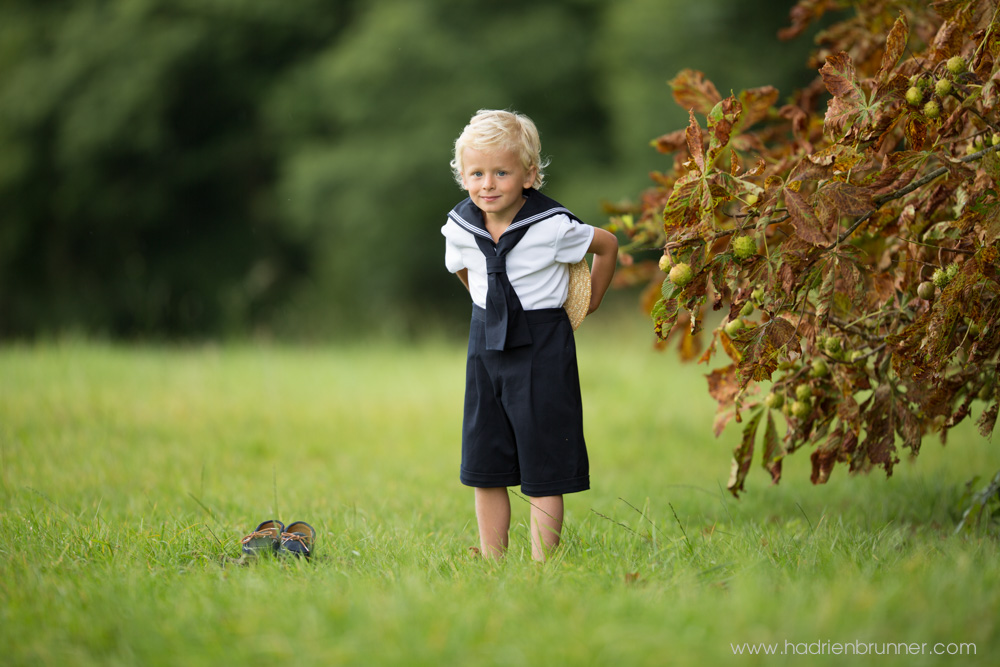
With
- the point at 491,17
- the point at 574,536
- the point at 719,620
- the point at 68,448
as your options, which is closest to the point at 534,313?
the point at 574,536

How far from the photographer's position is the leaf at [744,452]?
285 centimetres

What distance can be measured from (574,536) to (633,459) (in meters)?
2.06

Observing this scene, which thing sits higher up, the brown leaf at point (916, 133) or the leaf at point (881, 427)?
the brown leaf at point (916, 133)

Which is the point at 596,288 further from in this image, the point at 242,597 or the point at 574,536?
the point at 242,597

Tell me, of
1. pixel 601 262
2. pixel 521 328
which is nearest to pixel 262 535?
pixel 521 328

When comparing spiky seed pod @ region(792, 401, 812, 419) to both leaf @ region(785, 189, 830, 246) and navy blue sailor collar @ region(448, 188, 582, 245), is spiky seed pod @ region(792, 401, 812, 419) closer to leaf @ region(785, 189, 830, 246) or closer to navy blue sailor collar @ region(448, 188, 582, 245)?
leaf @ region(785, 189, 830, 246)

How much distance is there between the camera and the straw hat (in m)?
2.58

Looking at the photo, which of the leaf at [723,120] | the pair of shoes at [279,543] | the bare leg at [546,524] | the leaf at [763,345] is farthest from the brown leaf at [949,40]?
the pair of shoes at [279,543]

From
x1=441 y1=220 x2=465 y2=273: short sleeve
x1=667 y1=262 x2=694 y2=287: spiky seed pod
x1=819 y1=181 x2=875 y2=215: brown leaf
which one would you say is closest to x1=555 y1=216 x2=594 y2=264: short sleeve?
x1=441 y1=220 x2=465 y2=273: short sleeve

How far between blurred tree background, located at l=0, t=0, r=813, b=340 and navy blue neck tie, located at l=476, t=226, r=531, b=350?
28.5ft

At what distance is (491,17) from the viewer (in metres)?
12.9

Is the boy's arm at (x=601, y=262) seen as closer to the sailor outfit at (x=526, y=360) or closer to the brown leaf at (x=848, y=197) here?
the sailor outfit at (x=526, y=360)

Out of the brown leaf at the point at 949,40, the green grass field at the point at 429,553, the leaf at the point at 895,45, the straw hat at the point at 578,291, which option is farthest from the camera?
the straw hat at the point at 578,291

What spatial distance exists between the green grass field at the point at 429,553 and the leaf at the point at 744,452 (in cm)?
14
